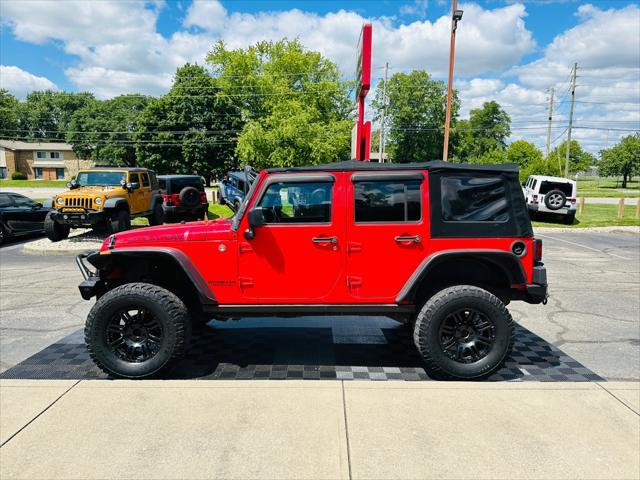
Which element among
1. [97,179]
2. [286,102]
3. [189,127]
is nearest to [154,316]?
[97,179]

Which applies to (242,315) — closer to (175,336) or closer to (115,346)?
(175,336)

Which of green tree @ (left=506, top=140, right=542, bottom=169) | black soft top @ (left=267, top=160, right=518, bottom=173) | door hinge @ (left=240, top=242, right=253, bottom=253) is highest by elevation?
green tree @ (left=506, top=140, right=542, bottom=169)

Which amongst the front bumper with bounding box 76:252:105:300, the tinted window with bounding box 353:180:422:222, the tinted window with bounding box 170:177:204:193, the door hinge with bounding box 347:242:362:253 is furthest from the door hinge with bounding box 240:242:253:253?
the tinted window with bounding box 170:177:204:193

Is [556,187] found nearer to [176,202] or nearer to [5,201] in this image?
[176,202]

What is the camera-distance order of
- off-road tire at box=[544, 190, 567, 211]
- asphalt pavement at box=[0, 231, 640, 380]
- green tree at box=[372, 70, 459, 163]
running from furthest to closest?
green tree at box=[372, 70, 459, 163]
off-road tire at box=[544, 190, 567, 211]
asphalt pavement at box=[0, 231, 640, 380]

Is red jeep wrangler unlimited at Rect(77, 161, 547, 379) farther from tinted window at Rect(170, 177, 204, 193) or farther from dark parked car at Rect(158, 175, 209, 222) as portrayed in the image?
tinted window at Rect(170, 177, 204, 193)

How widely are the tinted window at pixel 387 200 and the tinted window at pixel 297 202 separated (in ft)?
0.90

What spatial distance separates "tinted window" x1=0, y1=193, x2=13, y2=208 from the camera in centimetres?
1262

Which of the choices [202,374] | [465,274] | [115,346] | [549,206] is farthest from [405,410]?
[549,206]

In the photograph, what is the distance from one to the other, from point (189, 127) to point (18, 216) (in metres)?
42.8

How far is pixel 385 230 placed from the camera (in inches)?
149

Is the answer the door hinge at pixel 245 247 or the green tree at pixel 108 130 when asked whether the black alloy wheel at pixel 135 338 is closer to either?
the door hinge at pixel 245 247

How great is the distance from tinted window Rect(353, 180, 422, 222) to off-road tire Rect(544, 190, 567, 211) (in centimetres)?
1807

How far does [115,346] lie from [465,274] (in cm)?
313
